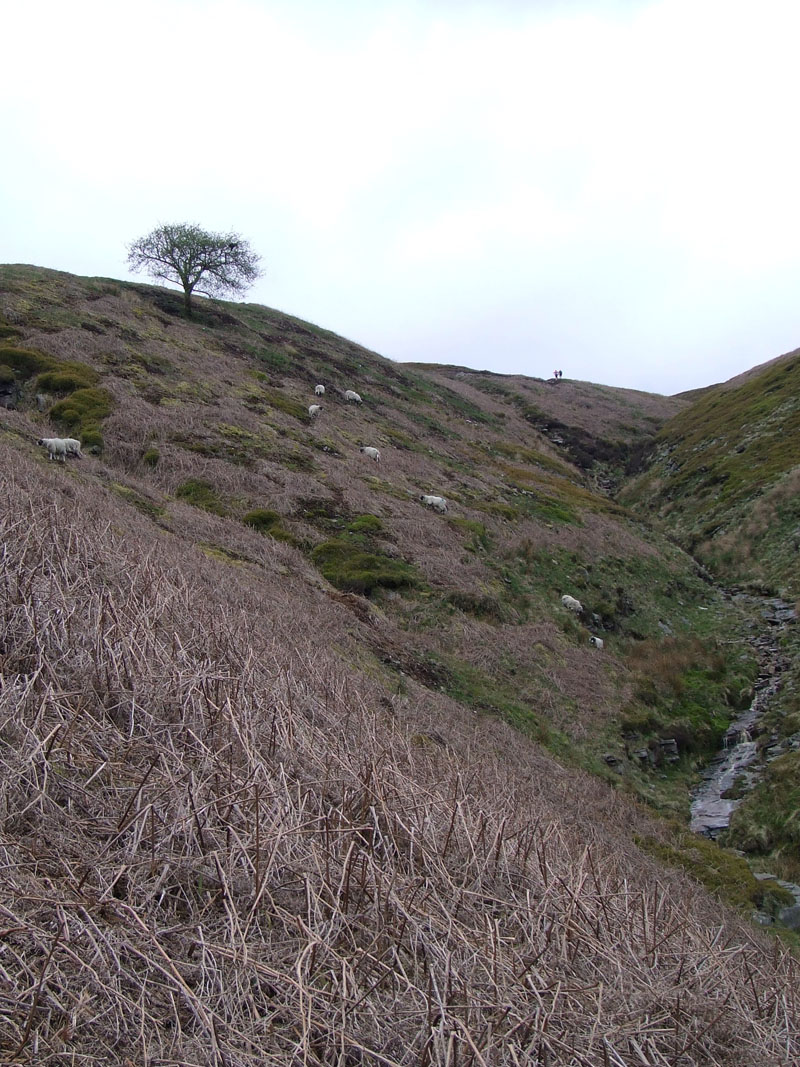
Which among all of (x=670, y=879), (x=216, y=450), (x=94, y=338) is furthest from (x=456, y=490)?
(x=670, y=879)

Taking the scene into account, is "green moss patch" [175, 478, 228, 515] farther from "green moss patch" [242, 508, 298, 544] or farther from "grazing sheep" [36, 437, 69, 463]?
"grazing sheep" [36, 437, 69, 463]

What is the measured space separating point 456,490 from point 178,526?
16.7 meters

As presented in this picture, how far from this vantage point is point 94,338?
27188mm

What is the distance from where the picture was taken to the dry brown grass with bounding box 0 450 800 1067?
2.78 m

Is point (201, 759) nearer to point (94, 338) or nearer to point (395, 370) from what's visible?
point (94, 338)

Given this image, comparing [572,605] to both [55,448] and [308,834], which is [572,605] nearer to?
[55,448]

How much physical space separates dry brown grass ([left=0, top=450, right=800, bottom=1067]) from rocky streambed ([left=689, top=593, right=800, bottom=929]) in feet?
21.3

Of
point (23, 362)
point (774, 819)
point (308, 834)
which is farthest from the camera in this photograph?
point (23, 362)

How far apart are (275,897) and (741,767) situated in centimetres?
1312

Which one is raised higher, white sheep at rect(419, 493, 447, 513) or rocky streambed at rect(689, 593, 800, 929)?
white sheep at rect(419, 493, 447, 513)

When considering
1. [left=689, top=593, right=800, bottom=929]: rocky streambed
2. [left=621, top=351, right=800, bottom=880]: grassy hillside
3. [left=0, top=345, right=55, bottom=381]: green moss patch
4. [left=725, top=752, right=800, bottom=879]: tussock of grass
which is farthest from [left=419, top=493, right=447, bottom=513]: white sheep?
[left=0, top=345, right=55, bottom=381]: green moss patch

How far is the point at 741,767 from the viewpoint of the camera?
1365 centimetres

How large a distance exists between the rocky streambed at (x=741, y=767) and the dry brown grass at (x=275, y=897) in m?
6.49

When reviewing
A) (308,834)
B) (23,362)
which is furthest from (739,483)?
(308,834)
